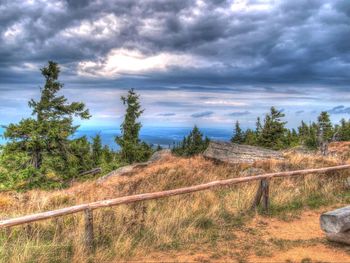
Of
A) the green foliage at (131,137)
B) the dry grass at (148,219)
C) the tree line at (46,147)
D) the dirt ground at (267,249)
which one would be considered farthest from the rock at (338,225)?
the green foliage at (131,137)

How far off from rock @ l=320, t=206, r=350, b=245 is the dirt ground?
207 millimetres

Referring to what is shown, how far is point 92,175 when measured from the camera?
2831 centimetres

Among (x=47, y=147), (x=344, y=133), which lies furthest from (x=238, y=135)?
(x=47, y=147)

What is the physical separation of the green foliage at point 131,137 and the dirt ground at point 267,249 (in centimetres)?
3506

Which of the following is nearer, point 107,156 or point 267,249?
point 267,249

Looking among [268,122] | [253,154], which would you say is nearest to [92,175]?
[253,154]

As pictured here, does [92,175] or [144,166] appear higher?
[144,166]

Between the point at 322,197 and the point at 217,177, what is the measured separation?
4210mm

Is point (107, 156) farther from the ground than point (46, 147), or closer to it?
closer to it

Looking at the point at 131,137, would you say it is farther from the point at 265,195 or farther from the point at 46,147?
the point at 265,195

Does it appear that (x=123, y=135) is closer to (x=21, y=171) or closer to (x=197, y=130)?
(x=21, y=171)

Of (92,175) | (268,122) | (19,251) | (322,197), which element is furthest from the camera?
(268,122)

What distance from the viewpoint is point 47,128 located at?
25.6 m

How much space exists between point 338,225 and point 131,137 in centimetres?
3786
